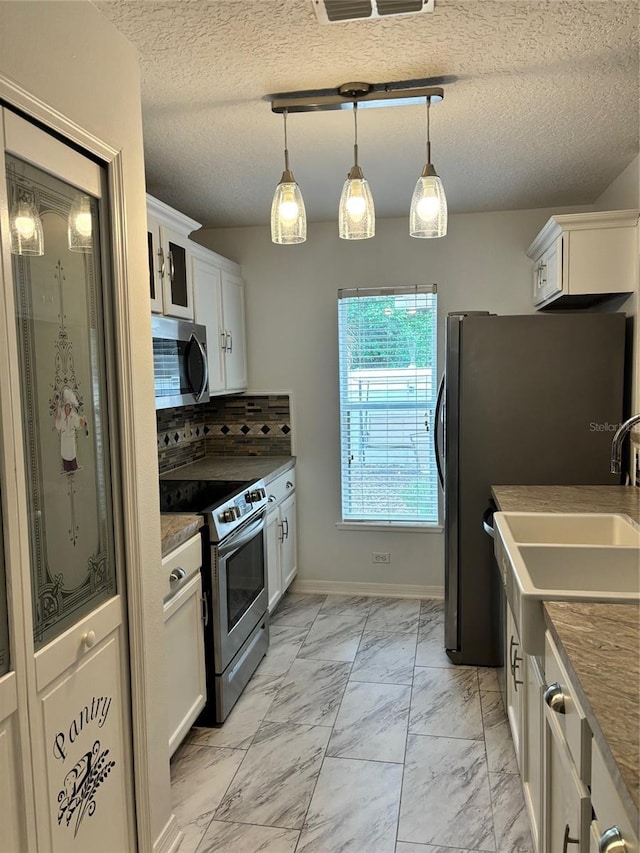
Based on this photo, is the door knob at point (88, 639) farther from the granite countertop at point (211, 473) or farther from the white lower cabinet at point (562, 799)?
the white lower cabinet at point (562, 799)

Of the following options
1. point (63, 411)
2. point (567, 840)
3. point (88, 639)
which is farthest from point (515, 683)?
point (63, 411)

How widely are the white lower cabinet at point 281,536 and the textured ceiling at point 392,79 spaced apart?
1709 mm

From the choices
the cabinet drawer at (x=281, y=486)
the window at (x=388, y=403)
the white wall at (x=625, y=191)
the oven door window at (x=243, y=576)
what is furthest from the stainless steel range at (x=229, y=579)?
the white wall at (x=625, y=191)

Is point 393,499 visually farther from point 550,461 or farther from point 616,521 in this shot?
point 616,521

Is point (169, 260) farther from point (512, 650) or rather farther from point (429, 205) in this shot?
point (512, 650)

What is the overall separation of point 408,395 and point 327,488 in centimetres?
83

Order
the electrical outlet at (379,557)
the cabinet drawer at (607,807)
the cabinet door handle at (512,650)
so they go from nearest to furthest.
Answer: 1. the cabinet drawer at (607,807)
2. the cabinet door handle at (512,650)
3. the electrical outlet at (379,557)

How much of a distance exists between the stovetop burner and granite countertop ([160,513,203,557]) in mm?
365

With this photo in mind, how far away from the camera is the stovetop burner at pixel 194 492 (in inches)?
116

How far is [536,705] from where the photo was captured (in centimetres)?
176

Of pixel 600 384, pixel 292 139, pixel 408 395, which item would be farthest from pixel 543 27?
pixel 408 395

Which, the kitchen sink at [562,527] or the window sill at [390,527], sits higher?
the kitchen sink at [562,527]

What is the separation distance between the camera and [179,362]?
3.03 metres

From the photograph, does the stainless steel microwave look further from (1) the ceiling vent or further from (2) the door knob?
(1) the ceiling vent
